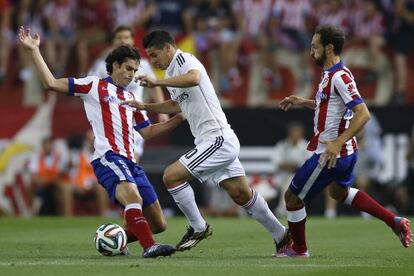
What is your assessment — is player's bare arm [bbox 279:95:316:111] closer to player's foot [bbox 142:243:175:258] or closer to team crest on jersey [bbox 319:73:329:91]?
team crest on jersey [bbox 319:73:329:91]

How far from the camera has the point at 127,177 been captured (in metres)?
10.8

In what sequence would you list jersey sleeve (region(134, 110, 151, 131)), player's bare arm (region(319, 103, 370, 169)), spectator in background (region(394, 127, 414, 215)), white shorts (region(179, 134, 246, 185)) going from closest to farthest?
player's bare arm (region(319, 103, 370, 169))
white shorts (region(179, 134, 246, 185))
jersey sleeve (region(134, 110, 151, 131))
spectator in background (region(394, 127, 414, 215))

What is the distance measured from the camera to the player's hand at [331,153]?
10320 mm

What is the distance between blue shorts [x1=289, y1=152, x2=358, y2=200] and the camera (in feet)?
35.2

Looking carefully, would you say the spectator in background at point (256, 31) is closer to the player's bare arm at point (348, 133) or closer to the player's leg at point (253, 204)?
the player's leg at point (253, 204)

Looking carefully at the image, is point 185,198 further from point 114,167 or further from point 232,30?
point 232,30

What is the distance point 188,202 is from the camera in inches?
436

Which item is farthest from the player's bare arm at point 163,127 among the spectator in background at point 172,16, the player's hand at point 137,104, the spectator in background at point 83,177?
the spectator in background at point 172,16

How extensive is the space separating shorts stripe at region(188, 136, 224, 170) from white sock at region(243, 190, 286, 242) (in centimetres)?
63

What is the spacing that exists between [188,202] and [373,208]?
1933mm

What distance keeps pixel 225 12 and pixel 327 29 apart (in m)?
13.2

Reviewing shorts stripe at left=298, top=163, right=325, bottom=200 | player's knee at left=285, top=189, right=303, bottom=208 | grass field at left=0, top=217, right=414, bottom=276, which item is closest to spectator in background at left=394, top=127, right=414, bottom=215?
grass field at left=0, top=217, right=414, bottom=276

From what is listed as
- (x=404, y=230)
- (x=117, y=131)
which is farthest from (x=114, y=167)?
(x=404, y=230)

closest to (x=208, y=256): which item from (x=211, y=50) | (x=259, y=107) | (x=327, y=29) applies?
(x=327, y=29)
